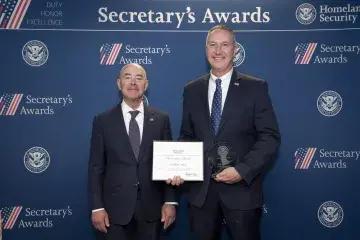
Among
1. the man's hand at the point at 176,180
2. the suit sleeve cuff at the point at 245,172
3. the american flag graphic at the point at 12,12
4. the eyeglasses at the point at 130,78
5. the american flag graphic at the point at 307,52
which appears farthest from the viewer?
the american flag graphic at the point at 307,52

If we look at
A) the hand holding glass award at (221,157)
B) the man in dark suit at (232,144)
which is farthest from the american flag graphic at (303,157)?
the hand holding glass award at (221,157)

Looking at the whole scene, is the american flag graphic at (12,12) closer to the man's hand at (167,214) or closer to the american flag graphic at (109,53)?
the american flag graphic at (109,53)

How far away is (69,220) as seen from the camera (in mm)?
4215

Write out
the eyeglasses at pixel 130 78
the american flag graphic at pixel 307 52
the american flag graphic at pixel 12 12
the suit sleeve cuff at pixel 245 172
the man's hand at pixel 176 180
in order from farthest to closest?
the american flag graphic at pixel 307 52, the american flag graphic at pixel 12 12, the eyeglasses at pixel 130 78, the man's hand at pixel 176 180, the suit sleeve cuff at pixel 245 172

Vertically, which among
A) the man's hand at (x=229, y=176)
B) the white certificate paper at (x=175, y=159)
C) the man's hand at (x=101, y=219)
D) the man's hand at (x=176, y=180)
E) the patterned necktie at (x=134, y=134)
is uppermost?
the patterned necktie at (x=134, y=134)

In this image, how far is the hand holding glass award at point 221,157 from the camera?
117 inches

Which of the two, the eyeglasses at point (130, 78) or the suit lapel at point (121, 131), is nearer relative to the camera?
the suit lapel at point (121, 131)

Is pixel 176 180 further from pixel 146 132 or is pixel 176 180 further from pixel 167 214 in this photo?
pixel 146 132

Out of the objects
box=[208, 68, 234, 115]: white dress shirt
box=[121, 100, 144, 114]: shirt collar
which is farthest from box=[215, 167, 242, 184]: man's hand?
box=[121, 100, 144, 114]: shirt collar

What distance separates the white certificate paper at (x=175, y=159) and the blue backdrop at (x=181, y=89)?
1186 millimetres

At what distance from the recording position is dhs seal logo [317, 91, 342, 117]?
4.21m

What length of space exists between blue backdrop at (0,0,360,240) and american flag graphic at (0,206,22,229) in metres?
0.01

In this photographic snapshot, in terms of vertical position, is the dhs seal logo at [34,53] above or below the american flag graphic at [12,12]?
below

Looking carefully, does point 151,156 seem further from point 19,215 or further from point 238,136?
point 19,215
